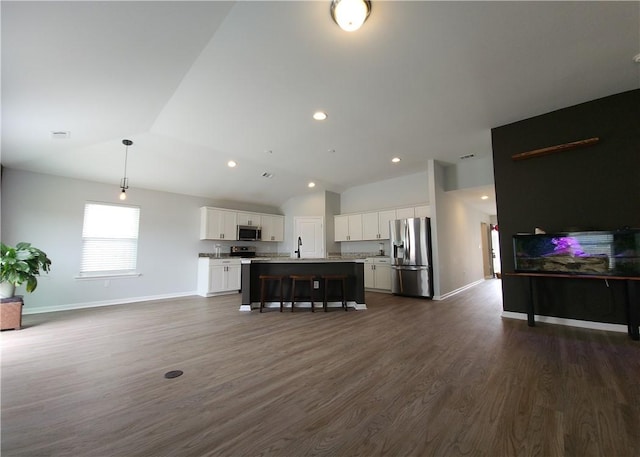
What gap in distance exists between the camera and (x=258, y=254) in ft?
26.1

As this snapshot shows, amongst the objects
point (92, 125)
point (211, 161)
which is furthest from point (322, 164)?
point (92, 125)

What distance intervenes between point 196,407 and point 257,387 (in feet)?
1.47

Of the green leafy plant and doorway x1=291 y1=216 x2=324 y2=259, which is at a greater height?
doorway x1=291 y1=216 x2=324 y2=259

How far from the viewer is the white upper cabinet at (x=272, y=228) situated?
7.91 meters

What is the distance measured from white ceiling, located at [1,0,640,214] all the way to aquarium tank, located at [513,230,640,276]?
1864 mm

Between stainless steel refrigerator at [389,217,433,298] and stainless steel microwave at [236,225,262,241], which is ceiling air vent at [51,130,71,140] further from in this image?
stainless steel refrigerator at [389,217,433,298]

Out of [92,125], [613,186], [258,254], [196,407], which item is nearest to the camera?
[196,407]

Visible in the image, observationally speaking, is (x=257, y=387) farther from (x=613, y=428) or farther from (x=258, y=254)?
(x=258, y=254)

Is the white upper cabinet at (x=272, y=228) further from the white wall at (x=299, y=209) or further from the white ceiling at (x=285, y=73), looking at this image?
the white ceiling at (x=285, y=73)

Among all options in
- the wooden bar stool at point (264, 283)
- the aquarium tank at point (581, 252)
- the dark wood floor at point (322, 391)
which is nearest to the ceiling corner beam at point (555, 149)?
the aquarium tank at point (581, 252)

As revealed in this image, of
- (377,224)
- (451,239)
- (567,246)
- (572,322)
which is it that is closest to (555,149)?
(567,246)

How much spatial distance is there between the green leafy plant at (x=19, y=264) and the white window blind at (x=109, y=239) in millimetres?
1227

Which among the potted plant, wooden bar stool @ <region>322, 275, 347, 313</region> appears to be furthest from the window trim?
wooden bar stool @ <region>322, 275, 347, 313</region>

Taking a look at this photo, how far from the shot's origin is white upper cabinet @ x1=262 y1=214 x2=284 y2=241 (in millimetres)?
7906
